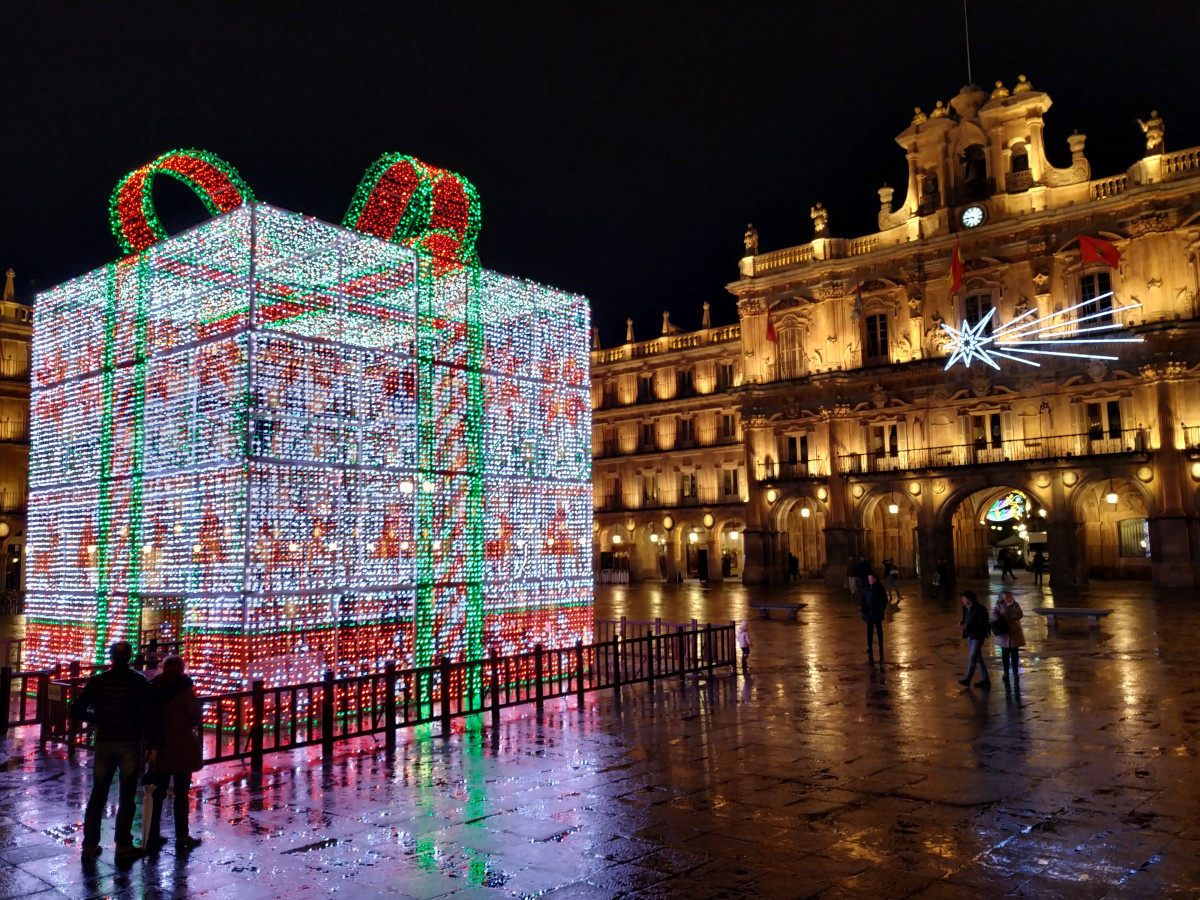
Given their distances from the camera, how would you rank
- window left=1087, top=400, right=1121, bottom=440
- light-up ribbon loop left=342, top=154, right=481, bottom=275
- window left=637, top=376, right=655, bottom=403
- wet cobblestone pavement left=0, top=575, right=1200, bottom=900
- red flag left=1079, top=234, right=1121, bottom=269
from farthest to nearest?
window left=637, top=376, right=655, bottom=403 < window left=1087, top=400, right=1121, bottom=440 < red flag left=1079, top=234, right=1121, bottom=269 < light-up ribbon loop left=342, top=154, right=481, bottom=275 < wet cobblestone pavement left=0, top=575, right=1200, bottom=900

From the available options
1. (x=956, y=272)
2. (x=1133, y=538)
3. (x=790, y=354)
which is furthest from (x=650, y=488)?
(x=1133, y=538)

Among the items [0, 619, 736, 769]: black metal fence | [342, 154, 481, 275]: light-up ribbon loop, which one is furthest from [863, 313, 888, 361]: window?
[342, 154, 481, 275]: light-up ribbon loop

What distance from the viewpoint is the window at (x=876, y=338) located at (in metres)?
38.9

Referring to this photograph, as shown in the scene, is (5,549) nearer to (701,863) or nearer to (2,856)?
(2,856)

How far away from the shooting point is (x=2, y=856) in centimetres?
630

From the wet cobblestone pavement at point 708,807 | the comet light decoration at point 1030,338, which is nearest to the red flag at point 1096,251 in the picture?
the comet light decoration at point 1030,338

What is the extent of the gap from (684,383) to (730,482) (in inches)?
241

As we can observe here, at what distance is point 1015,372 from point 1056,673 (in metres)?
24.4

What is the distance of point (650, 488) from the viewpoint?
2020 inches

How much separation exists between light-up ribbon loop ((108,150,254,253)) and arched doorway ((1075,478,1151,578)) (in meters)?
33.4

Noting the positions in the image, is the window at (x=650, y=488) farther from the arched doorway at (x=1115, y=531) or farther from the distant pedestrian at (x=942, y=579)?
the arched doorway at (x=1115, y=531)

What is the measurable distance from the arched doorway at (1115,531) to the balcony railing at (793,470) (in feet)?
32.2

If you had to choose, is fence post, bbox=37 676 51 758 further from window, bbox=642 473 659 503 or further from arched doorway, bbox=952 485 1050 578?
window, bbox=642 473 659 503

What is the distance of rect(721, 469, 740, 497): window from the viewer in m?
48.1
